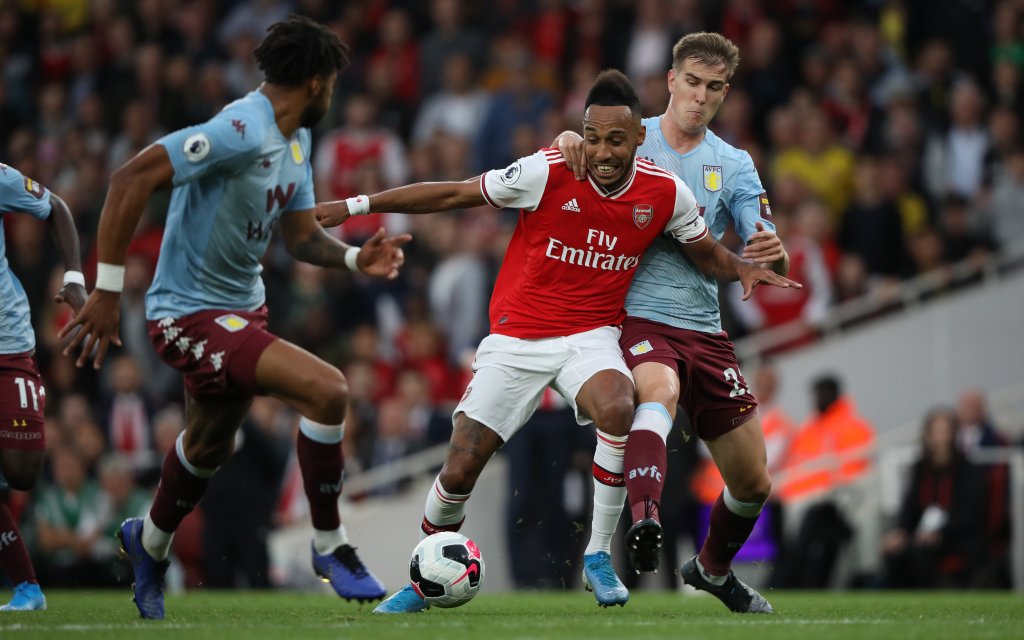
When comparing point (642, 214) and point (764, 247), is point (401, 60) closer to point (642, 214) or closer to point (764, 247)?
point (642, 214)

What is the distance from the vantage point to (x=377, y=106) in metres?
18.2

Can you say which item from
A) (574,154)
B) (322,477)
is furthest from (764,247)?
(322,477)

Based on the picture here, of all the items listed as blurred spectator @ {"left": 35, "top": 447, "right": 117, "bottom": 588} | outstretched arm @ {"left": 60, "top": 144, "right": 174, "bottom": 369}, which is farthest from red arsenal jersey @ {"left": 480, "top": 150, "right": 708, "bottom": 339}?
blurred spectator @ {"left": 35, "top": 447, "right": 117, "bottom": 588}

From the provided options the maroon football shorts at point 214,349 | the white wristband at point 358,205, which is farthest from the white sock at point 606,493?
the maroon football shorts at point 214,349

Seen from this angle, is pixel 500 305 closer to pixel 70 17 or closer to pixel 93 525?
pixel 93 525

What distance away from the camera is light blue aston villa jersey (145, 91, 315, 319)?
771 centimetres

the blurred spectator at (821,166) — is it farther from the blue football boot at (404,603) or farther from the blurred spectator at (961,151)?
the blue football boot at (404,603)

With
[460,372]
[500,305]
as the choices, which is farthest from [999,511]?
[500,305]

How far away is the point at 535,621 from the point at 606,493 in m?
0.72

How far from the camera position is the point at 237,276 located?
8.05 meters

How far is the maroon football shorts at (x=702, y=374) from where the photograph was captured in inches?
323

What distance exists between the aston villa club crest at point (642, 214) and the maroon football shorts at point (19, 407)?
3334mm

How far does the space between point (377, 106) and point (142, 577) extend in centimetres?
1081

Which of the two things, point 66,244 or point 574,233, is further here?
point 66,244
